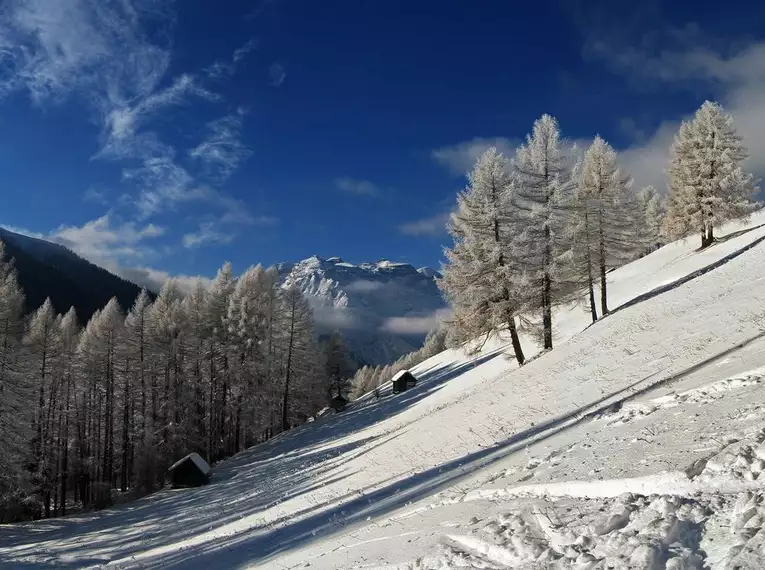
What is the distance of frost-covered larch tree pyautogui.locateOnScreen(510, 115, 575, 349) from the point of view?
2477 cm

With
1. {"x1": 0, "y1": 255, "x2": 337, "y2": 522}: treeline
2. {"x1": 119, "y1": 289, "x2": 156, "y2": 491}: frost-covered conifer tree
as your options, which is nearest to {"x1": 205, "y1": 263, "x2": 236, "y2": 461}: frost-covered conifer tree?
{"x1": 0, "y1": 255, "x2": 337, "y2": 522}: treeline

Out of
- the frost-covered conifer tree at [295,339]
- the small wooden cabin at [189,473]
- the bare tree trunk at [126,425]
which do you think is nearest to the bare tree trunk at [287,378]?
the frost-covered conifer tree at [295,339]

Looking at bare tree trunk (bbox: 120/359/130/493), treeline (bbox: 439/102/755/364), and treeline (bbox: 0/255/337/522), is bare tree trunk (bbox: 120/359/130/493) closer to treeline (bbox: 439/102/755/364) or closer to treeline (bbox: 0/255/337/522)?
treeline (bbox: 0/255/337/522)

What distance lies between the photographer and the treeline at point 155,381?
38.1m

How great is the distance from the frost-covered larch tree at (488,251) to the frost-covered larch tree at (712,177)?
21.1 meters

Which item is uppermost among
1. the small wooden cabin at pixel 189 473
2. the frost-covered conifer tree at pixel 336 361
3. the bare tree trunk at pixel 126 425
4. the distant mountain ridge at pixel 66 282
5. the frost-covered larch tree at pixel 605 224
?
the distant mountain ridge at pixel 66 282

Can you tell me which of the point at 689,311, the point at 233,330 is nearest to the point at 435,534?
the point at 689,311

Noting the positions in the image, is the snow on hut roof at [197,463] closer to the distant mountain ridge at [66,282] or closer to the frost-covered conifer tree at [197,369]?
the frost-covered conifer tree at [197,369]

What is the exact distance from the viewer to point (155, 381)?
42875mm

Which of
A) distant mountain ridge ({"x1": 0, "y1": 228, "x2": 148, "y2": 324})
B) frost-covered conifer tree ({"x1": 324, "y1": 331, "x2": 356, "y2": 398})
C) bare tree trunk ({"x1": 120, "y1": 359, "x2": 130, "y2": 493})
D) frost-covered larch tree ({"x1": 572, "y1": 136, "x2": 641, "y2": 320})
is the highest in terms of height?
distant mountain ridge ({"x1": 0, "y1": 228, "x2": 148, "y2": 324})

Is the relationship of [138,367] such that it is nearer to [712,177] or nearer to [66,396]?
[66,396]

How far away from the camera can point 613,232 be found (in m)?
32.4

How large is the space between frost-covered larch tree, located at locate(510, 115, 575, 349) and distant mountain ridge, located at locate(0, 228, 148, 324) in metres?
122

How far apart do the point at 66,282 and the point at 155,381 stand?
132 meters
